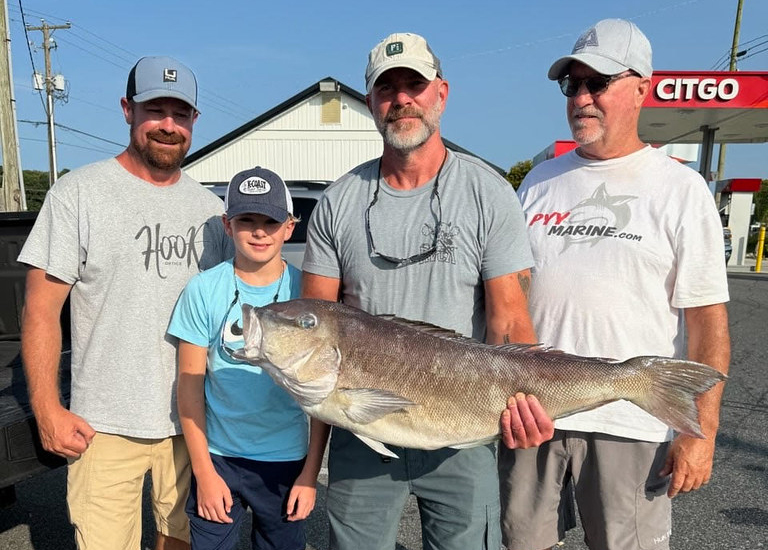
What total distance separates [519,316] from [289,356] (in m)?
0.98

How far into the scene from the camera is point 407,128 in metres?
2.50

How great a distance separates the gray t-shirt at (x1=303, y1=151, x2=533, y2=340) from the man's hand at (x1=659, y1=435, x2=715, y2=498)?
104cm

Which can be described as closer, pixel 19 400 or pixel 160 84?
pixel 160 84

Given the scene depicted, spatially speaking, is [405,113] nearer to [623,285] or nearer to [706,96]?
[623,285]

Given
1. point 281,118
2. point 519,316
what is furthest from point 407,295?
point 281,118

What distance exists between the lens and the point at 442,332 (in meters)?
2.33

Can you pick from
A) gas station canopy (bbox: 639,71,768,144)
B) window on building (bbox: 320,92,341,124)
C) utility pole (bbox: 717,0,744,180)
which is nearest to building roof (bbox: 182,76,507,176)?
window on building (bbox: 320,92,341,124)

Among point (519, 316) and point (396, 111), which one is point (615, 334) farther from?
point (396, 111)

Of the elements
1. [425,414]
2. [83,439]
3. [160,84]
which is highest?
[160,84]

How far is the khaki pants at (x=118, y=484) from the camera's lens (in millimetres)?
2951

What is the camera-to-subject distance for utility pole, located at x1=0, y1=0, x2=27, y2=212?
45.3 feet

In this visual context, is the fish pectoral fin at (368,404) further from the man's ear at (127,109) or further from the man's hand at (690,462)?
the man's ear at (127,109)

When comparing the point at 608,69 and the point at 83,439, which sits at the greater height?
the point at 608,69

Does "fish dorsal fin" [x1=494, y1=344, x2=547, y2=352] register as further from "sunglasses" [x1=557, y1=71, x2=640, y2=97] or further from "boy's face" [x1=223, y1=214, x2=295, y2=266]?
"sunglasses" [x1=557, y1=71, x2=640, y2=97]
